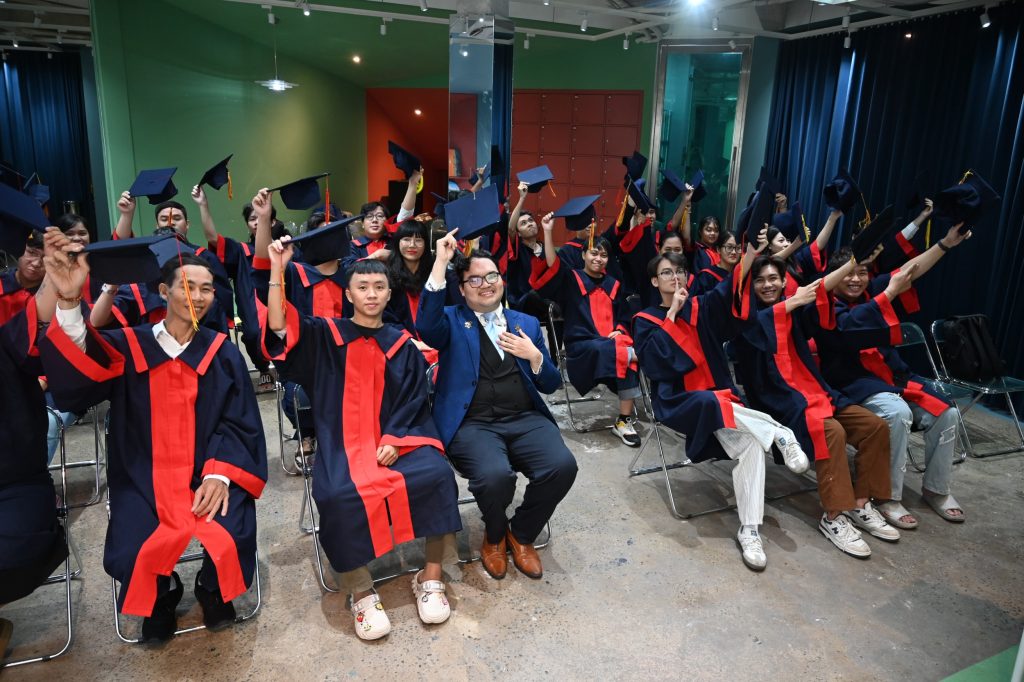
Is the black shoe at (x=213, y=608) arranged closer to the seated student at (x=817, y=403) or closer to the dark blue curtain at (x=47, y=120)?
the seated student at (x=817, y=403)

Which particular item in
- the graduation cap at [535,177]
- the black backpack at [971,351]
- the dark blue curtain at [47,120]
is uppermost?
the dark blue curtain at [47,120]

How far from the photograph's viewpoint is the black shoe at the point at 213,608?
2496 mm

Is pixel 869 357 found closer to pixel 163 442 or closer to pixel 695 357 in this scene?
pixel 695 357

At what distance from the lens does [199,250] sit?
3842 millimetres

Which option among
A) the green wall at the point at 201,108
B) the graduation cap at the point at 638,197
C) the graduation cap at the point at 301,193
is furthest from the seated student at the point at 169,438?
the green wall at the point at 201,108

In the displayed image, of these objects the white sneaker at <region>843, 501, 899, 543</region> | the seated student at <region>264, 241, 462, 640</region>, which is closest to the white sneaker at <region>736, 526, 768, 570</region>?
the white sneaker at <region>843, 501, 899, 543</region>

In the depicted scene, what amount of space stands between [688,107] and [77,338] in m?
7.56

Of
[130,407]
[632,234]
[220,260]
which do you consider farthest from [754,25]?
[130,407]

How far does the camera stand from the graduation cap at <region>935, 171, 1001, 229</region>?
3.74 metres

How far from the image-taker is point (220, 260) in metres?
4.53

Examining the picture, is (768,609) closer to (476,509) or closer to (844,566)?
(844,566)

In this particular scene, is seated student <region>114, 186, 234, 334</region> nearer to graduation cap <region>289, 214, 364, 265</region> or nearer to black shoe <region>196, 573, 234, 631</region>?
graduation cap <region>289, 214, 364, 265</region>

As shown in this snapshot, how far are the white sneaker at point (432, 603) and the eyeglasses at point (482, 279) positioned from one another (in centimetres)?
133

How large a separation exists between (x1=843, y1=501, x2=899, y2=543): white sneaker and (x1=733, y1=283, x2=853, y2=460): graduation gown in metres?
0.51
